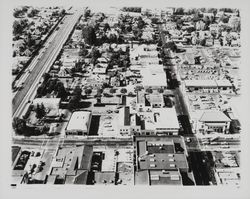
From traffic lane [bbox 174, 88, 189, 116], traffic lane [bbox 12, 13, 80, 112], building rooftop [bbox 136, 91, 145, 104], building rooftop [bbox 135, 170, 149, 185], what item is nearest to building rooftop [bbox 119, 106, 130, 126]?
building rooftop [bbox 136, 91, 145, 104]

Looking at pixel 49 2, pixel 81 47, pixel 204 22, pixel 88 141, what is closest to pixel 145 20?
pixel 204 22

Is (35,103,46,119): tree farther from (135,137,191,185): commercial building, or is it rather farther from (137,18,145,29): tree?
(137,18,145,29): tree

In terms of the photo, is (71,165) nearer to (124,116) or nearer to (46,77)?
(124,116)

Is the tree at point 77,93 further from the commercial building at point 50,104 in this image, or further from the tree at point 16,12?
the tree at point 16,12

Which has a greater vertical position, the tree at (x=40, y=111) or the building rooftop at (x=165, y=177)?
the tree at (x=40, y=111)

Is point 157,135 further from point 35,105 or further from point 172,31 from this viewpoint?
point 172,31

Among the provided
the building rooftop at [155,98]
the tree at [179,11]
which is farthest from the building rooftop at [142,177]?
the tree at [179,11]

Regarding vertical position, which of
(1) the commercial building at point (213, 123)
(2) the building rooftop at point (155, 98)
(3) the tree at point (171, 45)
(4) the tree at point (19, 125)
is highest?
(3) the tree at point (171, 45)
